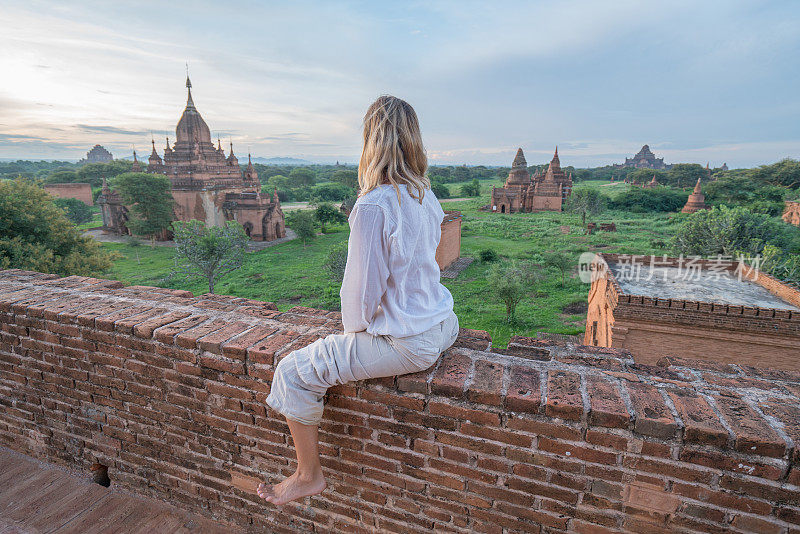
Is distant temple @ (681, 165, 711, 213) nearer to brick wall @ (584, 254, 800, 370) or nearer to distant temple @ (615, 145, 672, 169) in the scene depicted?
brick wall @ (584, 254, 800, 370)

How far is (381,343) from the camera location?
1.55 meters

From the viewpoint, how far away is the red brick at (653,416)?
133 centimetres

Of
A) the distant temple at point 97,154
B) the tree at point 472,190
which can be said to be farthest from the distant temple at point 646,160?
the distant temple at point 97,154

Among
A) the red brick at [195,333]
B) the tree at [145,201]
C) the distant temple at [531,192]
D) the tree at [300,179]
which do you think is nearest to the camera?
the red brick at [195,333]

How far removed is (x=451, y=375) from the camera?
5.36 feet

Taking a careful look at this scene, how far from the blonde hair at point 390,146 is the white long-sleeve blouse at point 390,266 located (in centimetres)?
5

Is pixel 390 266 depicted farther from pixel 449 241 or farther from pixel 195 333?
pixel 449 241

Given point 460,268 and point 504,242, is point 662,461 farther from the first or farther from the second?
point 504,242

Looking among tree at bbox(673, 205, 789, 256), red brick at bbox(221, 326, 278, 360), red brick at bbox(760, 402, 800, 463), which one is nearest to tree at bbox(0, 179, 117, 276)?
red brick at bbox(221, 326, 278, 360)

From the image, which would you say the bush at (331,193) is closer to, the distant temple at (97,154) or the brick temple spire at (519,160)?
the brick temple spire at (519,160)

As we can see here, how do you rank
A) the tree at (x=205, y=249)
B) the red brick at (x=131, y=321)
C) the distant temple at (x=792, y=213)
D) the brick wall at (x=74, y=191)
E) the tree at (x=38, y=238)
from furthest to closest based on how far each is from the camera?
the brick wall at (x=74, y=191) < the distant temple at (x=792, y=213) < the tree at (x=205, y=249) < the tree at (x=38, y=238) < the red brick at (x=131, y=321)

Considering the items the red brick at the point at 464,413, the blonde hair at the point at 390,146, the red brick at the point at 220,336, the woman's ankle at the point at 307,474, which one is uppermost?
the blonde hair at the point at 390,146

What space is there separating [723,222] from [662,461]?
1922 cm

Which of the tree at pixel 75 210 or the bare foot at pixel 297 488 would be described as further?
the tree at pixel 75 210
